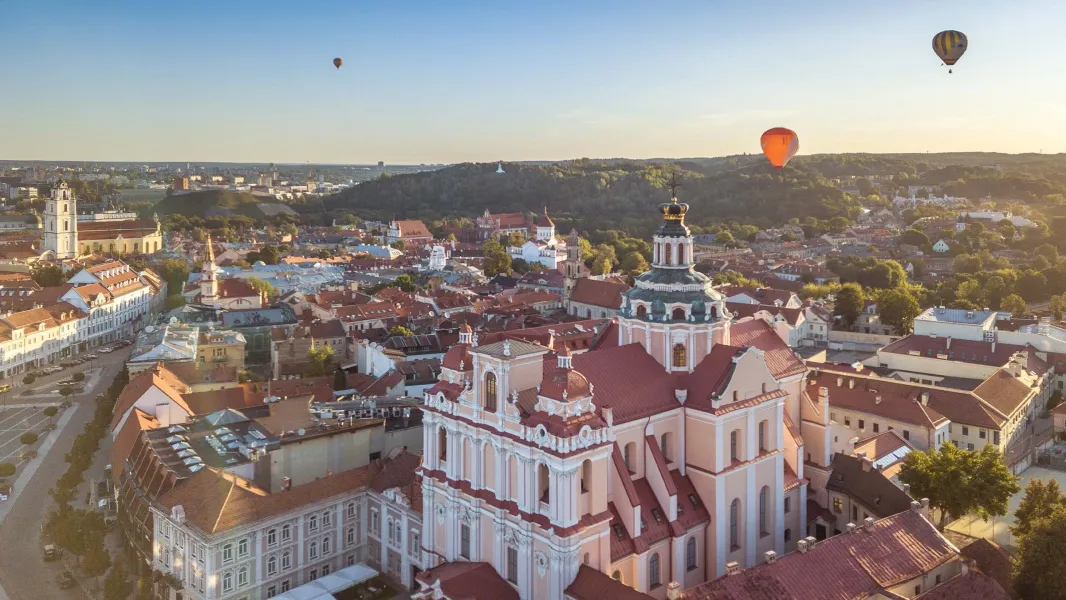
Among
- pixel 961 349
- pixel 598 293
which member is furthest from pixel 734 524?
pixel 598 293

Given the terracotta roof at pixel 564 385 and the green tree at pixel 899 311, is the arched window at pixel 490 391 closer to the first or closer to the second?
the terracotta roof at pixel 564 385

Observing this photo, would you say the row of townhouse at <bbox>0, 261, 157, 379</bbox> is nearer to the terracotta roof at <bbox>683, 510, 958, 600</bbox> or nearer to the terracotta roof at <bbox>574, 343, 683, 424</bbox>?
the terracotta roof at <bbox>574, 343, 683, 424</bbox>

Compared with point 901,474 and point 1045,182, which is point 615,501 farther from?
point 1045,182

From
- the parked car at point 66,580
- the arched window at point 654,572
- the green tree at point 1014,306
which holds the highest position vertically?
the green tree at point 1014,306

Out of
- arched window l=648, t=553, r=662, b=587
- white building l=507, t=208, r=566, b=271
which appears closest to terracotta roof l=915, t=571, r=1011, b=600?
arched window l=648, t=553, r=662, b=587

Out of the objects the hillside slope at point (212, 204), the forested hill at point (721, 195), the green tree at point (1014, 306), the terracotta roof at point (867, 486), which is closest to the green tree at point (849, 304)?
the green tree at point (1014, 306)
